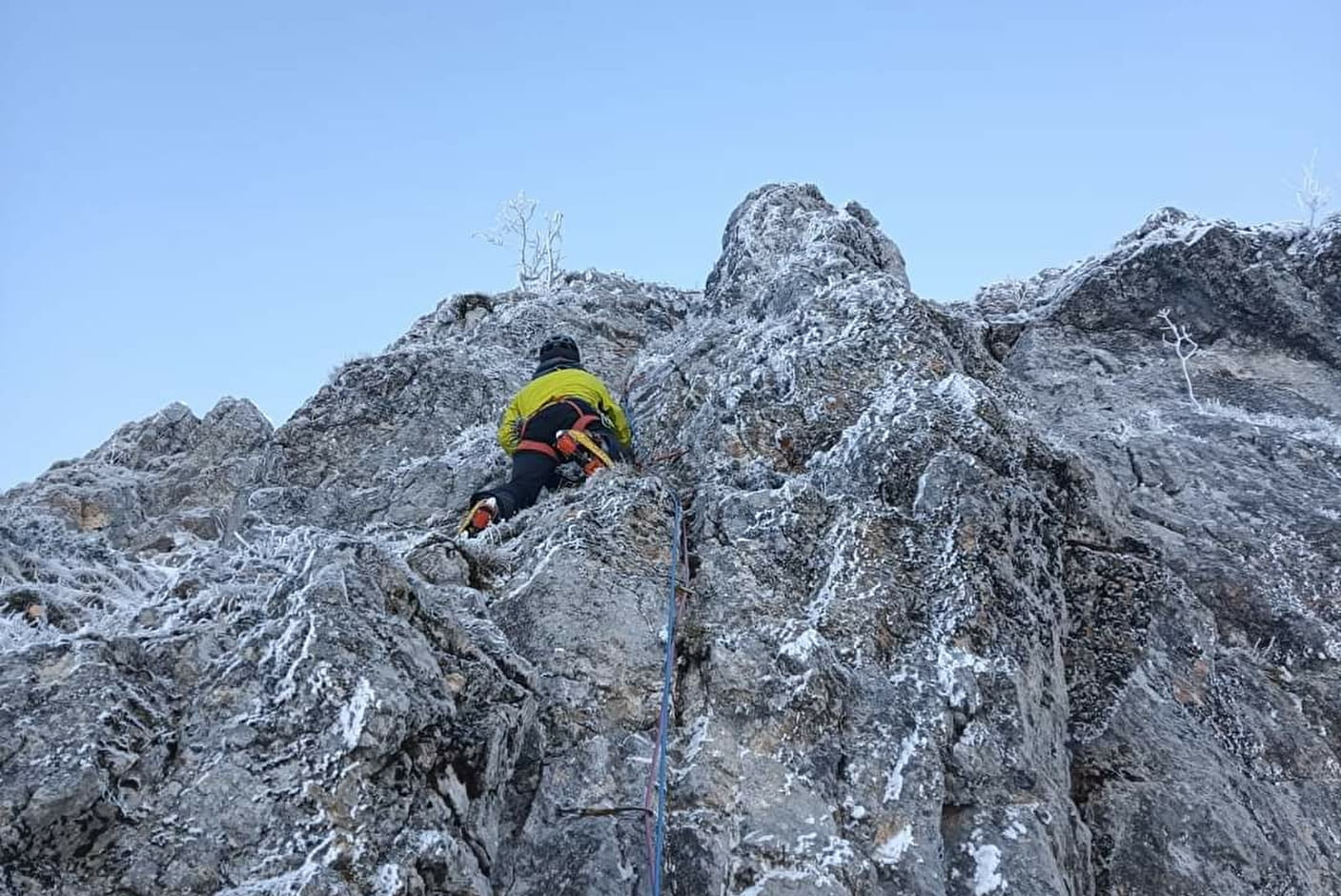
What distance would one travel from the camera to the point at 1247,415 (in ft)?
30.4

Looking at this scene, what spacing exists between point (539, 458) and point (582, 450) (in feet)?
1.42

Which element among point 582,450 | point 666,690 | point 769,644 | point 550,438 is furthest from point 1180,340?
point 666,690

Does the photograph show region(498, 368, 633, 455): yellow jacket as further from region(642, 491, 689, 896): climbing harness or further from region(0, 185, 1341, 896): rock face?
region(642, 491, 689, 896): climbing harness

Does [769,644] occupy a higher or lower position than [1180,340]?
lower

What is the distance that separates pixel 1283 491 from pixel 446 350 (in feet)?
28.3

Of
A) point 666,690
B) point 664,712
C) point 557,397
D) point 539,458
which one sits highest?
point 557,397

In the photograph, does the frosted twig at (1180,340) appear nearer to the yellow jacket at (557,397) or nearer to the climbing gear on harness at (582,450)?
the yellow jacket at (557,397)

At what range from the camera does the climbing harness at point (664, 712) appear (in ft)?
15.0

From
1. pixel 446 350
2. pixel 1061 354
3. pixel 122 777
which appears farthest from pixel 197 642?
pixel 1061 354

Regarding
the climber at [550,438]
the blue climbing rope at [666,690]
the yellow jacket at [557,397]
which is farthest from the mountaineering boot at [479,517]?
the blue climbing rope at [666,690]

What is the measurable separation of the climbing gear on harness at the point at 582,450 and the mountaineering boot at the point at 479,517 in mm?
815

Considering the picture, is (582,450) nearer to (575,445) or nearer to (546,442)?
(575,445)

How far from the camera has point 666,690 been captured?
5.22m

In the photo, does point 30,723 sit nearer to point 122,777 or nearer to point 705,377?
point 122,777
